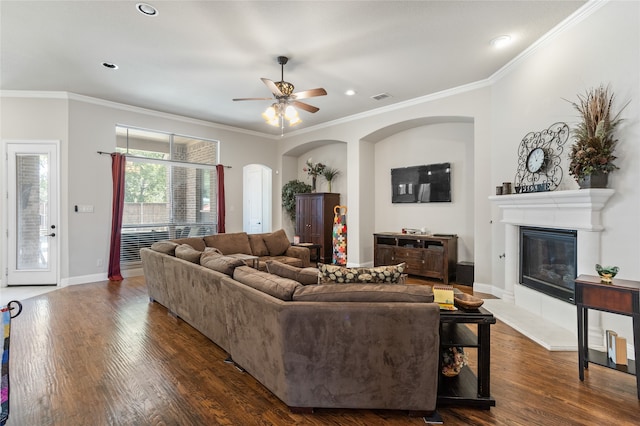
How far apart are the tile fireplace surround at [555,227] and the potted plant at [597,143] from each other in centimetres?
15

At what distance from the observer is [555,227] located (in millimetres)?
3293

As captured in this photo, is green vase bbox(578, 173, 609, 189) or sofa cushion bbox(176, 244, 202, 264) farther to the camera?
sofa cushion bbox(176, 244, 202, 264)

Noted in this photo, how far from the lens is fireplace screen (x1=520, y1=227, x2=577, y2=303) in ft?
10.7

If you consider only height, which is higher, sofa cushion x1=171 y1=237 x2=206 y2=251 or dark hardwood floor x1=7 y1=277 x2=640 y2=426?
sofa cushion x1=171 y1=237 x2=206 y2=251

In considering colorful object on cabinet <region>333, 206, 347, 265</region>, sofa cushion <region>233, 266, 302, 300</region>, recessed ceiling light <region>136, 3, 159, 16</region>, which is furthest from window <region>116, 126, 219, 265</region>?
sofa cushion <region>233, 266, 302, 300</region>

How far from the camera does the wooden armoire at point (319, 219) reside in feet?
23.8

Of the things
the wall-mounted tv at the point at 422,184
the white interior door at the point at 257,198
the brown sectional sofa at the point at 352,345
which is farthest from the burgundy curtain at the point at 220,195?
the brown sectional sofa at the point at 352,345

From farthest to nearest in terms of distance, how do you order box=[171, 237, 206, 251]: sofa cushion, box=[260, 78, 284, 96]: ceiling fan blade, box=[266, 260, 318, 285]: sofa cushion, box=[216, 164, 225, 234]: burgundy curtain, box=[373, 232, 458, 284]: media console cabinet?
box=[216, 164, 225, 234]: burgundy curtain
box=[373, 232, 458, 284]: media console cabinet
box=[171, 237, 206, 251]: sofa cushion
box=[260, 78, 284, 96]: ceiling fan blade
box=[266, 260, 318, 285]: sofa cushion

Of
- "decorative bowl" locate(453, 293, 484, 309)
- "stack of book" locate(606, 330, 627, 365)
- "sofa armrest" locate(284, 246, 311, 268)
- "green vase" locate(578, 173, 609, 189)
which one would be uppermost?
"green vase" locate(578, 173, 609, 189)

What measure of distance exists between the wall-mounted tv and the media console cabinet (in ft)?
2.71

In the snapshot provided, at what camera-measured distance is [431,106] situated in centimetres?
535

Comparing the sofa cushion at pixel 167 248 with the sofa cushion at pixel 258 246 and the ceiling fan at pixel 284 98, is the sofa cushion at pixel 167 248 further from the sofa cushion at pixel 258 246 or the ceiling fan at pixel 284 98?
the ceiling fan at pixel 284 98

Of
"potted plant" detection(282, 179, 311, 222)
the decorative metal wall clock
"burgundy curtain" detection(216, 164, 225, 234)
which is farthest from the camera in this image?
"potted plant" detection(282, 179, 311, 222)

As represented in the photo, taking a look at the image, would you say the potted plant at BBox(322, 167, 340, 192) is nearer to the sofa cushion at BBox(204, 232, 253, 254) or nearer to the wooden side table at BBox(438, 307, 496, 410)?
the sofa cushion at BBox(204, 232, 253, 254)
